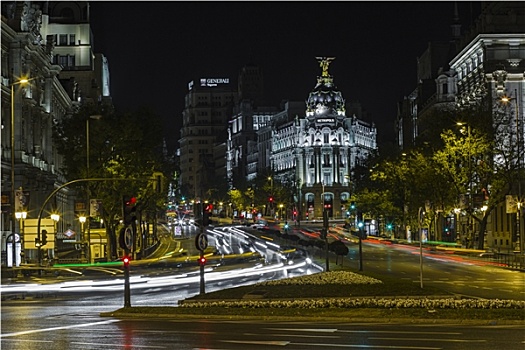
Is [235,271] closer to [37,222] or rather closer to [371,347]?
[37,222]

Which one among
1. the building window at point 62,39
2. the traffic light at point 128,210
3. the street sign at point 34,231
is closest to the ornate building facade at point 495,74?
the street sign at point 34,231

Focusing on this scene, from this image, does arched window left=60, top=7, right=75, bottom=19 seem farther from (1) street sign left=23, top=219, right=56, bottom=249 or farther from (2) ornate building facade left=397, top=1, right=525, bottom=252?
(1) street sign left=23, top=219, right=56, bottom=249

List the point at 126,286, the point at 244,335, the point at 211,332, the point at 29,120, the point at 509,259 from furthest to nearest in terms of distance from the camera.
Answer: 1. the point at 29,120
2. the point at 509,259
3. the point at 126,286
4. the point at 211,332
5. the point at 244,335

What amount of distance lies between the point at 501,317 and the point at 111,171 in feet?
174

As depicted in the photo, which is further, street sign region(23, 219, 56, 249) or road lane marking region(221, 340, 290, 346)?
street sign region(23, 219, 56, 249)

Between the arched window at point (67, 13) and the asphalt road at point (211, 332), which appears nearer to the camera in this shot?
the asphalt road at point (211, 332)

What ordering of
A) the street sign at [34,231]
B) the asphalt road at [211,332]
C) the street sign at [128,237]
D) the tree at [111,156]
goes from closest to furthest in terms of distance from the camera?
the asphalt road at [211,332] → the street sign at [128,237] → the street sign at [34,231] → the tree at [111,156]

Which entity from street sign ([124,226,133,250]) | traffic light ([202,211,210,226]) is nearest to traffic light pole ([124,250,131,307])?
street sign ([124,226,133,250])

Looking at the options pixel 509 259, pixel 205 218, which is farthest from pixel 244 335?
pixel 509 259

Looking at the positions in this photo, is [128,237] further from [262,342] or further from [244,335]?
[262,342]

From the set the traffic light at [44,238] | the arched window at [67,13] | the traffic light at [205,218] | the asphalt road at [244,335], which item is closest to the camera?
the asphalt road at [244,335]

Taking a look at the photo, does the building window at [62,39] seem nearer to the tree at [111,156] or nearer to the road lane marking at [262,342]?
the tree at [111,156]

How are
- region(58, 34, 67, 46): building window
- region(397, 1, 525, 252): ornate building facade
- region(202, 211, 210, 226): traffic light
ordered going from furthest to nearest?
region(58, 34, 67, 46): building window < region(397, 1, 525, 252): ornate building facade < region(202, 211, 210, 226): traffic light

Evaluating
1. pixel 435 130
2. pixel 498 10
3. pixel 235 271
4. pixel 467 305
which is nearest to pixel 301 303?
pixel 467 305
